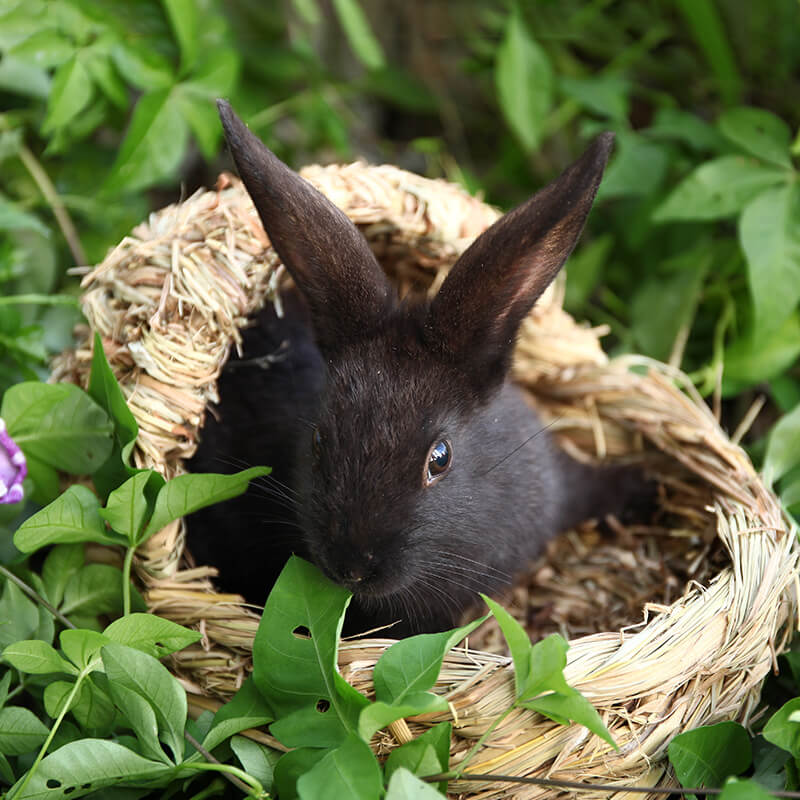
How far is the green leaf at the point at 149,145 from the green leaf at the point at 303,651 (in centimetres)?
151

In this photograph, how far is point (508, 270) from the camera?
2.29 metres

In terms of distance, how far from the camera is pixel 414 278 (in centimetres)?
329

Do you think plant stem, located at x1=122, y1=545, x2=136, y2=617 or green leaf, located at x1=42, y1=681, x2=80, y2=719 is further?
plant stem, located at x1=122, y1=545, x2=136, y2=617

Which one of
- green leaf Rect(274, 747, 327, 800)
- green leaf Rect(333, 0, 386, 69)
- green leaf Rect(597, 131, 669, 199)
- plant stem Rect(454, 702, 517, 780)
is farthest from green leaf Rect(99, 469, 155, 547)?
green leaf Rect(597, 131, 669, 199)

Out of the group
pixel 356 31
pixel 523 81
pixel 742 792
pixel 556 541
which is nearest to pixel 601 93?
pixel 523 81

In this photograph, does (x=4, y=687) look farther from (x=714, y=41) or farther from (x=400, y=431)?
(x=714, y=41)

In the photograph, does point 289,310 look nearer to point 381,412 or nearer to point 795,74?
point 381,412

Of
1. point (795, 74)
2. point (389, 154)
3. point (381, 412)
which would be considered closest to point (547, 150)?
point (389, 154)

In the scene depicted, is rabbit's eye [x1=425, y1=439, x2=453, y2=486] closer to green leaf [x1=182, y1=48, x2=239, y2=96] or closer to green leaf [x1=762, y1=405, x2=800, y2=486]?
green leaf [x1=762, y1=405, x2=800, y2=486]

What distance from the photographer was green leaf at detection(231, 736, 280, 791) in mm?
2162

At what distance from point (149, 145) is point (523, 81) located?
1.51m

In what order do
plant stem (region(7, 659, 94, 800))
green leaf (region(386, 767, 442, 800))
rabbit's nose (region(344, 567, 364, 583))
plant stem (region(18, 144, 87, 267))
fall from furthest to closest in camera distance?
plant stem (region(18, 144, 87, 267)) → rabbit's nose (region(344, 567, 364, 583)) → plant stem (region(7, 659, 94, 800)) → green leaf (region(386, 767, 442, 800))

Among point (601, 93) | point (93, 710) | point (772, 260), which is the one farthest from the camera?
point (601, 93)

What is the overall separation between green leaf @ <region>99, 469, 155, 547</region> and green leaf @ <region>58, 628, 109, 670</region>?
0.26m
